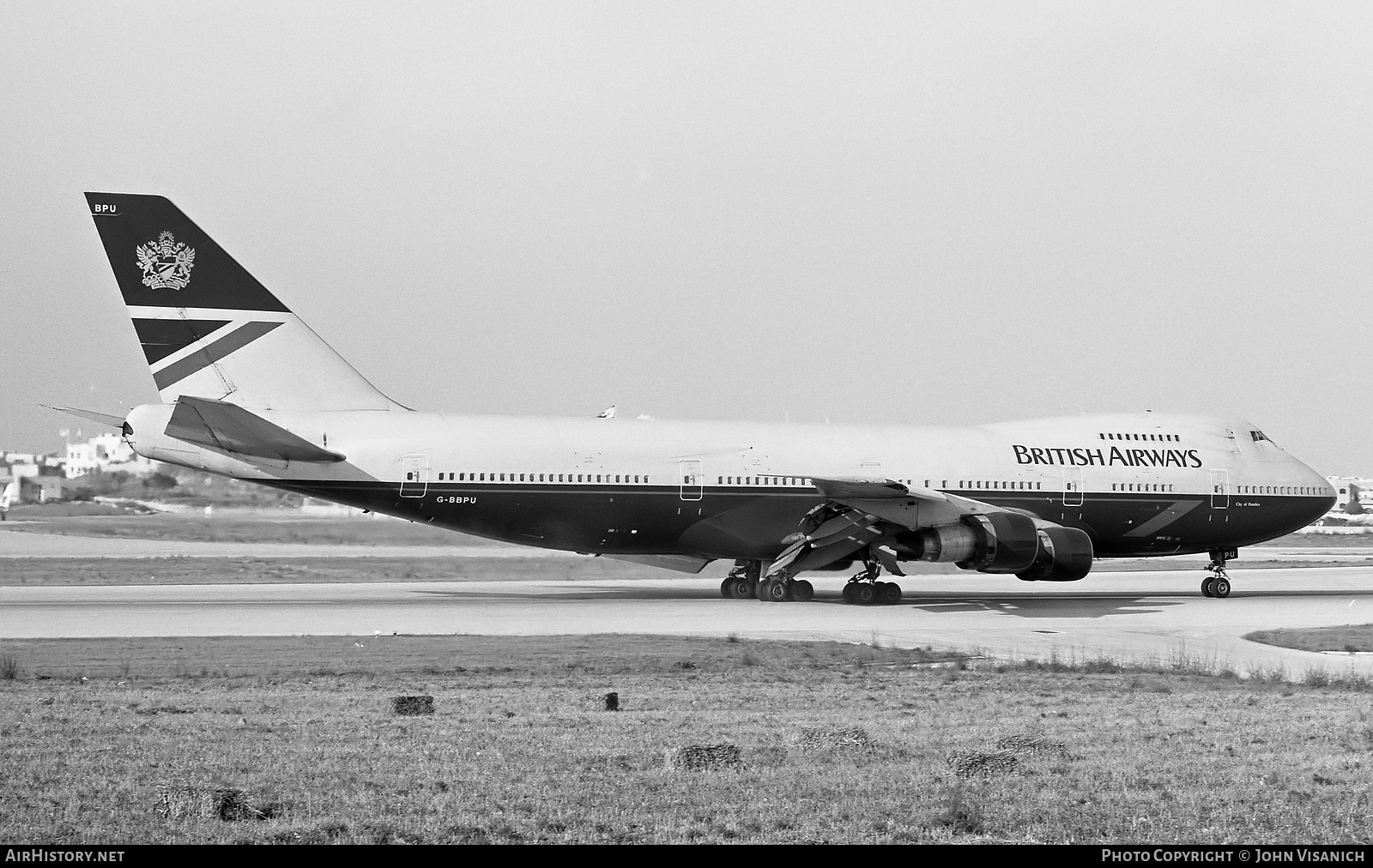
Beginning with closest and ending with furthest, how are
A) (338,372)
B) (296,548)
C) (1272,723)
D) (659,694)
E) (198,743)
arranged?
(198,743), (1272,723), (659,694), (338,372), (296,548)

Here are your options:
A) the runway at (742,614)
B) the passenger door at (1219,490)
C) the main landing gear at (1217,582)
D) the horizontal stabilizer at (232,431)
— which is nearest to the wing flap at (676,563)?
the runway at (742,614)

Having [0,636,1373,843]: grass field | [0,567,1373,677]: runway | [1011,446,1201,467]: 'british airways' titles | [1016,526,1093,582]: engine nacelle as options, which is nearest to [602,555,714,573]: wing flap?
[0,567,1373,677]: runway

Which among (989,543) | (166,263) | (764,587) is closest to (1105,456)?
(989,543)

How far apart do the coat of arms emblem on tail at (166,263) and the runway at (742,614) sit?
5987 millimetres

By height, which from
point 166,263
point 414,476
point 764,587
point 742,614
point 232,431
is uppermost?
point 166,263

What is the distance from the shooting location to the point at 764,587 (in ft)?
91.6

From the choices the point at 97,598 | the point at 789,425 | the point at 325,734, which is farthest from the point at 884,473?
the point at 325,734

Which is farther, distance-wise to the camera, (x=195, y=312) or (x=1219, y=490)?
(x=1219, y=490)

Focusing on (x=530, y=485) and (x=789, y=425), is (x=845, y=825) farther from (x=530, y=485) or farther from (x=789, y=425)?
(x=789, y=425)

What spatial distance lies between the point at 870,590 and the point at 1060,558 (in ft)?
12.4

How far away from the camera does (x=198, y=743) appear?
30.4 feet

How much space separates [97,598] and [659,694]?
16361 millimetres

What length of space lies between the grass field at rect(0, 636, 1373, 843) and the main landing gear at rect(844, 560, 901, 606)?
11610mm

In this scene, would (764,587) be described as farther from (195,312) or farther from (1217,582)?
(195,312)
